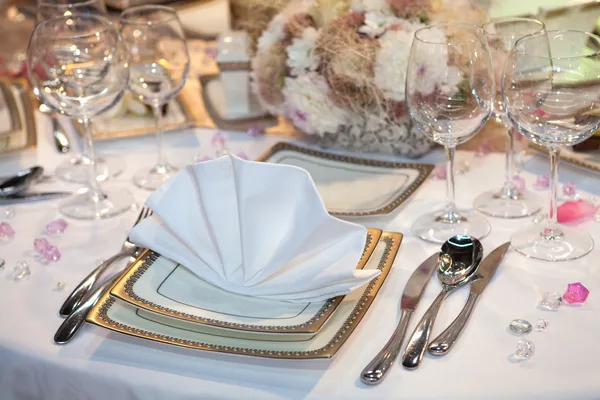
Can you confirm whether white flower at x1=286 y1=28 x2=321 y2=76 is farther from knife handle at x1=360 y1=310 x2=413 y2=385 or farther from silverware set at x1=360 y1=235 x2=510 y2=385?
knife handle at x1=360 y1=310 x2=413 y2=385

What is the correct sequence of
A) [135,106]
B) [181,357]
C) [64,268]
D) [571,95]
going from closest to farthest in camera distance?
1. [181,357]
2. [571,95]
3. [64,268]
4. [135,106]

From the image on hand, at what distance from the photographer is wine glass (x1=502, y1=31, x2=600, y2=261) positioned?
98 cm

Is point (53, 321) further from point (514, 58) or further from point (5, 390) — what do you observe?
point (514, 58)

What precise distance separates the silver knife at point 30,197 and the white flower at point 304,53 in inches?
19.3

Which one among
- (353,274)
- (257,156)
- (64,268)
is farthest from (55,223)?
(353,274)

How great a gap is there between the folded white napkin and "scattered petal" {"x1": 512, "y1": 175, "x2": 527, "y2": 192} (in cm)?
45

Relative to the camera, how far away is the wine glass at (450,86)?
102 cm

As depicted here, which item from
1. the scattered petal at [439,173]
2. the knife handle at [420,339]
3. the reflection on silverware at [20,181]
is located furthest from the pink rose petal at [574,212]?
the reflection on silverware at [20,181]

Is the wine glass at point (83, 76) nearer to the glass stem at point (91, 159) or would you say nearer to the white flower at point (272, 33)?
the glass stem at point (91, 159)

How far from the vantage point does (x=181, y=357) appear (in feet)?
2.93

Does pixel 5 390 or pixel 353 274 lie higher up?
pixel 353 274

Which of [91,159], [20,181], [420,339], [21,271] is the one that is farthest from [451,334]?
[20,181]

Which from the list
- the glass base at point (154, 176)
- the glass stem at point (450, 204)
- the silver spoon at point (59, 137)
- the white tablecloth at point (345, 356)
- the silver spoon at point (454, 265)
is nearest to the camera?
the white tablecloth at point (345, 356)

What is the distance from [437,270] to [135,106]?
897mm
